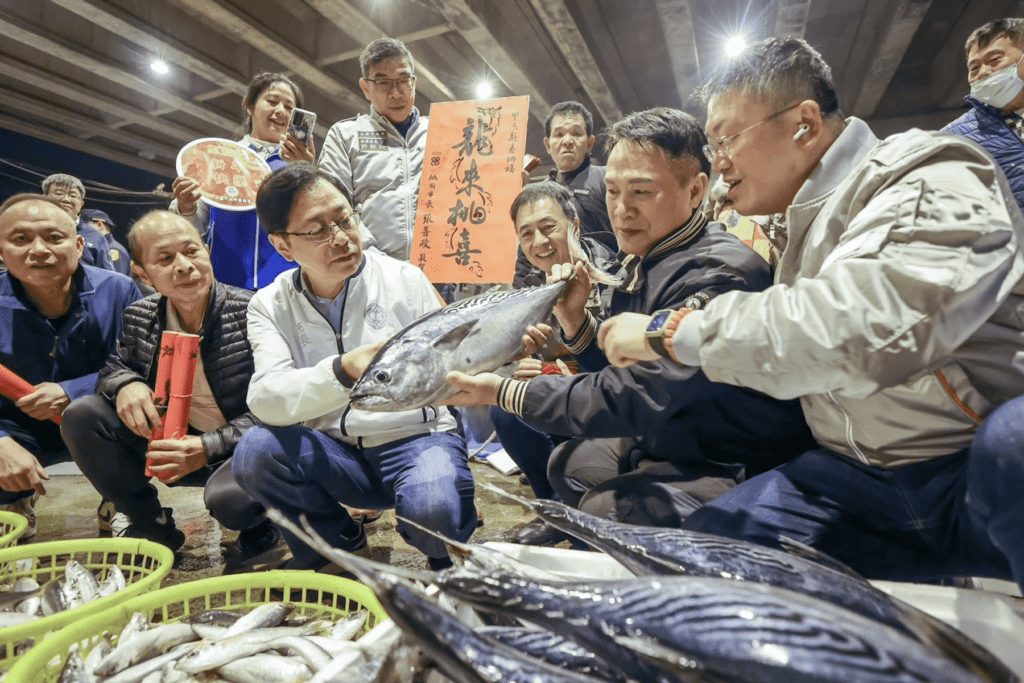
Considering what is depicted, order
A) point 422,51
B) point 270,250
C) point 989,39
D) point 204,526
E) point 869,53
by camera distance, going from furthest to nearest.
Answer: point 869,53, point 422,51, point 989,39, point 270,250, point 204,526

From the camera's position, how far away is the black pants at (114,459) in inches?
118

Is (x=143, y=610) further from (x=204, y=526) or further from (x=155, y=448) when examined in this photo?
(x=204, y=526)

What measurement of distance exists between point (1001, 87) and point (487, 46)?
240 inches

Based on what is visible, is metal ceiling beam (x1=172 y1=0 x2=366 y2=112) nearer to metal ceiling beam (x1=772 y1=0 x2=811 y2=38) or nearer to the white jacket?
the white jacket

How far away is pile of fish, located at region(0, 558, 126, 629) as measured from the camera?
1.94 metres

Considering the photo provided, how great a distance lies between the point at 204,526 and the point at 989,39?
7.03 metres

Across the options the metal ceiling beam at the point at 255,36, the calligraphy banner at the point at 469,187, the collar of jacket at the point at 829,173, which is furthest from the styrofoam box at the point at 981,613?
the metal ceiling beam at the point at 255,36

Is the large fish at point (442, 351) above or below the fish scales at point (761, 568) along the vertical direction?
above

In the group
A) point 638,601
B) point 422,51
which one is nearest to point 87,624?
point 638,601

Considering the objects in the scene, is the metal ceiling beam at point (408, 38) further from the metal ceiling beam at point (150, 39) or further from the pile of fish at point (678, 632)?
the pile of fish at point (678, 632)

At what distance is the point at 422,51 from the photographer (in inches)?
371

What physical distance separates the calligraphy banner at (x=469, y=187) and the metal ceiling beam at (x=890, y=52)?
723cm

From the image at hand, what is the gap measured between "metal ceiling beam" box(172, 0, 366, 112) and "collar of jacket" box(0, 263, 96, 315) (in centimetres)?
576

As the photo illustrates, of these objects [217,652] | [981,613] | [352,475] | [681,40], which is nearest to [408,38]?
[681,40]
